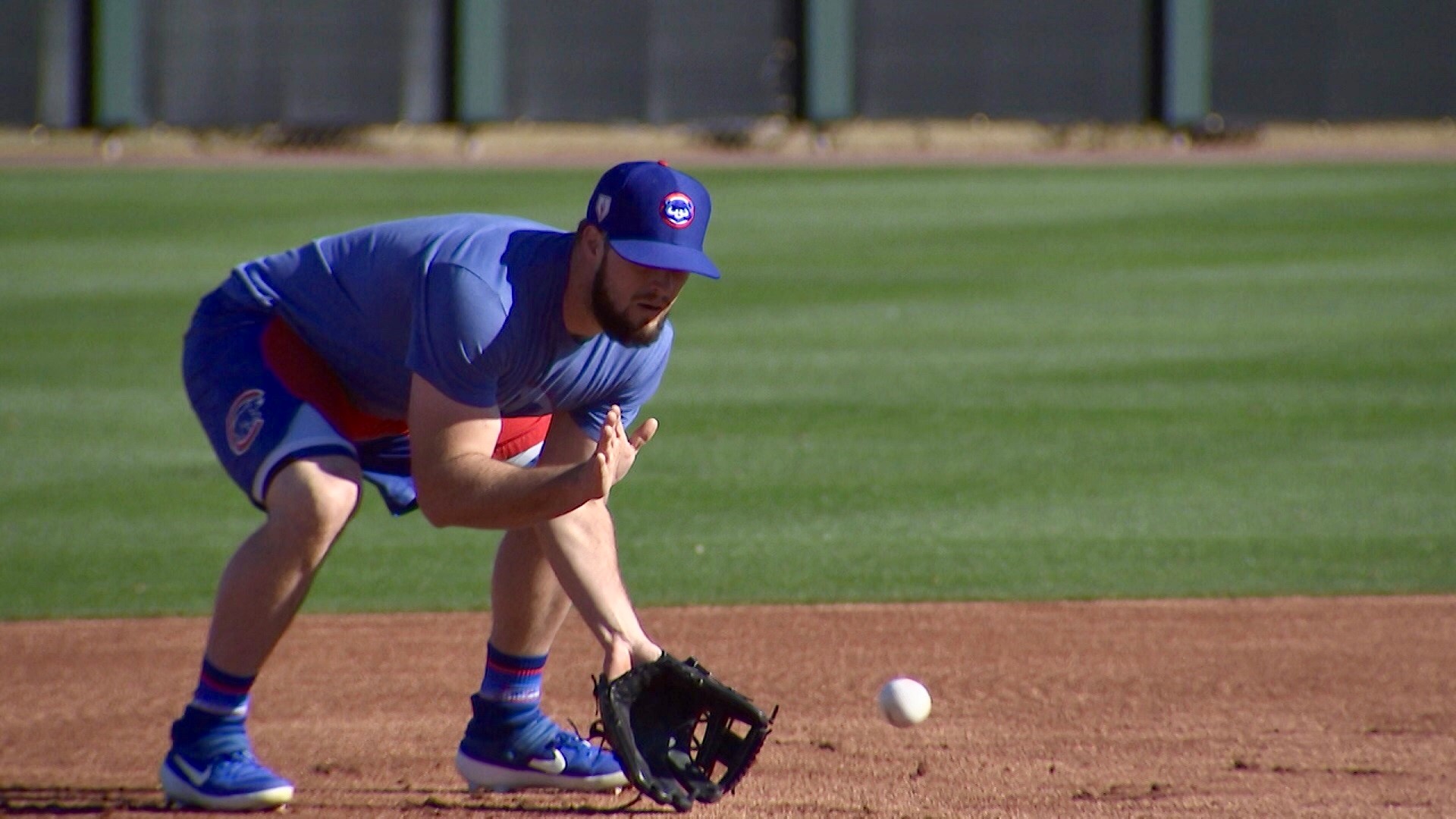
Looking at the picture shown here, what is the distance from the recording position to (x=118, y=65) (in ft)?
77.9

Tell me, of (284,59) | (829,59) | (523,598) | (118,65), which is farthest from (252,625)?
(118,65)

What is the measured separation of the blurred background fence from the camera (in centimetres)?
2327

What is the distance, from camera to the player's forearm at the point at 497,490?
3180mm

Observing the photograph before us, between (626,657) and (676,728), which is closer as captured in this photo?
(626,657)

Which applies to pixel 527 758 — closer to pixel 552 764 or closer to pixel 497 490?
pixel 552 764

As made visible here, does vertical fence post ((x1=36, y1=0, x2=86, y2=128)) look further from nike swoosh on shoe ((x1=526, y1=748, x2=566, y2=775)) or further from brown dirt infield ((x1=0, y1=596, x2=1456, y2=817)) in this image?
nike swoosh on shoe ((x1=526, y1=748, x2=566, y2=775))

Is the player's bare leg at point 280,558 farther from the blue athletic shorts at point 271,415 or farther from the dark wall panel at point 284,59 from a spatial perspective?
the dark wall panel at point 284,59

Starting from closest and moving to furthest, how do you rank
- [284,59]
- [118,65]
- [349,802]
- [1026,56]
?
[349,802]
[1026,56]
[118,65]
[284,59]

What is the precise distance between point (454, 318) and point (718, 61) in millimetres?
21496

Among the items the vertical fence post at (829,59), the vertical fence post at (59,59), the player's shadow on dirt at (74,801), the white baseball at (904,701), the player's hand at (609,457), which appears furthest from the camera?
the vertical fence post at (829,59)

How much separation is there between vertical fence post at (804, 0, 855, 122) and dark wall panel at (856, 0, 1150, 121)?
57 cm

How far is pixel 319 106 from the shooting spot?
24188 millimetres

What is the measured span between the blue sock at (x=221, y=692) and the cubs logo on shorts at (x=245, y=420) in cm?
→ 46

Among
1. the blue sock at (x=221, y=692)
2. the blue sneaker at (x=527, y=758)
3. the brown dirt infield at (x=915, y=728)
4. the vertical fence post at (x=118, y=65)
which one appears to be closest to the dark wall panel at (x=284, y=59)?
Answer: the vertical fence post at (x=118, y=65)
